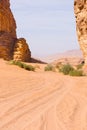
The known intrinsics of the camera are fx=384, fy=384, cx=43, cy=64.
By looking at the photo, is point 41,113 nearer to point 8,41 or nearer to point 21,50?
point 21,50

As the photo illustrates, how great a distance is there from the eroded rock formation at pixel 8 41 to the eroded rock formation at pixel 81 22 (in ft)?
66.0

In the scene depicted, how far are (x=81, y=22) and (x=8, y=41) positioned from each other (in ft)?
73.1

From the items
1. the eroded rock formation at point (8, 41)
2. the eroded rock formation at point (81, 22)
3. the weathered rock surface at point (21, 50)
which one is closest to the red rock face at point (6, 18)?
the eroded rock formation at point (8, 41)

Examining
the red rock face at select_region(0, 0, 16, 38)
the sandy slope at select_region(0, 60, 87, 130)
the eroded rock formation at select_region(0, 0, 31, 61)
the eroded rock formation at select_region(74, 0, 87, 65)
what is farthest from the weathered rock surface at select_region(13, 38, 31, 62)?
the sandy slope at select_region(0, 60, 87, 130)

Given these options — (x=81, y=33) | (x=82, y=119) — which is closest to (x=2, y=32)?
(x=81, y=33)

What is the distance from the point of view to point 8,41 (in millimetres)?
47125

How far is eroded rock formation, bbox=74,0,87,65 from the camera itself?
25469mm

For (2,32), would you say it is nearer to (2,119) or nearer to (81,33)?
(81,33)

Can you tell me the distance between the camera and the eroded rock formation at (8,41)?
45.9 metres

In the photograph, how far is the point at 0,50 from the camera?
1797 inches

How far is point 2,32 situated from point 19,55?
3.72m

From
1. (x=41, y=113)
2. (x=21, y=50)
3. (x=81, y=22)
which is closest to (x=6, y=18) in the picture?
(x=21, y=50)

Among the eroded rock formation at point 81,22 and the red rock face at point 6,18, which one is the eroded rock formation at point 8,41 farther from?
the eroded rock formation at point 81,22

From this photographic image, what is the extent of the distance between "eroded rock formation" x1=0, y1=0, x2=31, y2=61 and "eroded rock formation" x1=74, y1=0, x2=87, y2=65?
20.1m
